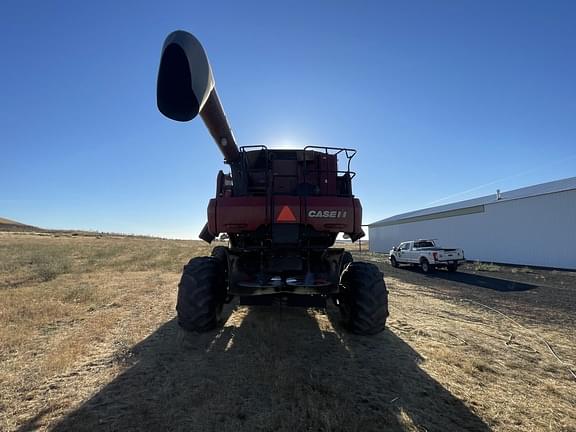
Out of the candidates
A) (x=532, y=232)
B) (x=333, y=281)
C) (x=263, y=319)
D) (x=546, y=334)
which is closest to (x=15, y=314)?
(x=263, y=319)

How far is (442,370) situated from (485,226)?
23.4 metres

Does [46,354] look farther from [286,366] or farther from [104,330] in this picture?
[286,366]

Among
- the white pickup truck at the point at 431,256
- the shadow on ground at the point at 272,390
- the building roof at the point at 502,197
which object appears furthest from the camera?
the building roof at the point at 502,197

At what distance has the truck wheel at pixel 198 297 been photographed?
4785mm

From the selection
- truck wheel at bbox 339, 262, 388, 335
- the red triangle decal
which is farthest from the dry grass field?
the red triangle decal

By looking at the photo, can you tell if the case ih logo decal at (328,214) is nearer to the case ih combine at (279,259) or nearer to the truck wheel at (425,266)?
the case ih combine at (279,259)

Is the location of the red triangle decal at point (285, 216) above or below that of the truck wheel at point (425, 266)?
above

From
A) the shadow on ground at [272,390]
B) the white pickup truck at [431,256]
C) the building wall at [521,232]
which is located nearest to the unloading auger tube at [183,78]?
the shadow on ground at [272,390]

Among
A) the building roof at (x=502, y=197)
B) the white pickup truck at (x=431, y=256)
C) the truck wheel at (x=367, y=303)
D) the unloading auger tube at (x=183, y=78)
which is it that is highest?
the building roof at (x=502, y=197)

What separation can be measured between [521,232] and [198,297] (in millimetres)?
23198

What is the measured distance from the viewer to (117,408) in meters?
3.01

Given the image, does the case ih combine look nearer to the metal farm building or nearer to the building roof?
the metal farm building

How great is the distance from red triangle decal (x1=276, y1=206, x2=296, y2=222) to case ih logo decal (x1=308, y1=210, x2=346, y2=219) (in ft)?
0.90

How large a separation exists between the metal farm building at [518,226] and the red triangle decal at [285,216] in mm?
20937
